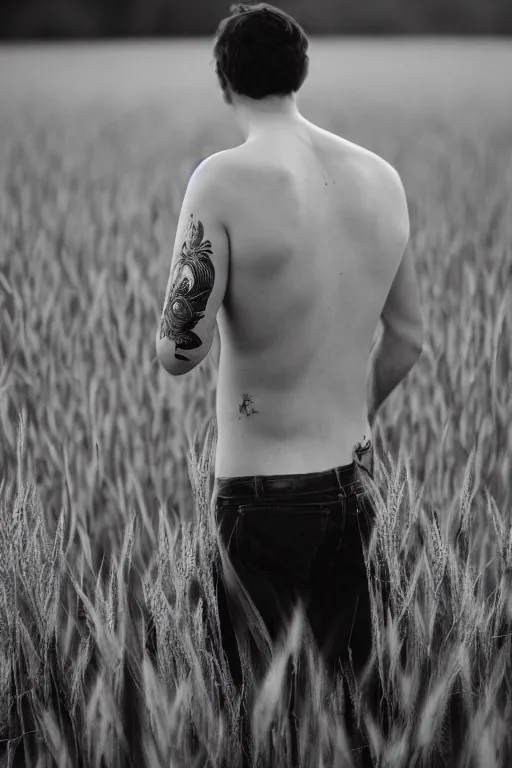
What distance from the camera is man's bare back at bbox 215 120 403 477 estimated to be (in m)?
1.00

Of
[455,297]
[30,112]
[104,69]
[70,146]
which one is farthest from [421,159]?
[30,112]

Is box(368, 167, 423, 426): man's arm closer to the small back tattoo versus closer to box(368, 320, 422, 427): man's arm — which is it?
box(368, 320, 422, 427): man's arm

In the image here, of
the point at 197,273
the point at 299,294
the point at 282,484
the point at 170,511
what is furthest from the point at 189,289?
the point at 170,511

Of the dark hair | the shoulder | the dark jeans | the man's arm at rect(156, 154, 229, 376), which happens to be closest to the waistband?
the dark jeans

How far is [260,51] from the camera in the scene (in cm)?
102

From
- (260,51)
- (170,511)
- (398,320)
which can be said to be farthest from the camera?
(170,511)

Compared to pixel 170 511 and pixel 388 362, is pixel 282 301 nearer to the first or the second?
pixel 388 362

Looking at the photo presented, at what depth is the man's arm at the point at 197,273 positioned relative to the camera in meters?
1.00

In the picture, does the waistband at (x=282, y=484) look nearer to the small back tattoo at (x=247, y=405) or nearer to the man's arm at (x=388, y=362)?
the small back tattoo at (x=247, y=405)

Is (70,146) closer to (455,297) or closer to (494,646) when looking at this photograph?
(455,297)

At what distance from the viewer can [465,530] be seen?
1303 mm

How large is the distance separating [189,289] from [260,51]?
285mm

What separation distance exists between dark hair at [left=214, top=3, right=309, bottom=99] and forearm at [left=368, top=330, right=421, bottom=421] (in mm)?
364

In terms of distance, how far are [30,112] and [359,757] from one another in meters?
8.07
